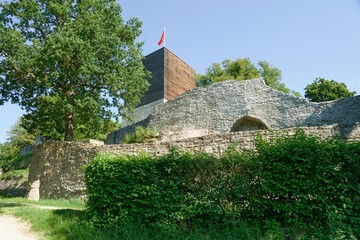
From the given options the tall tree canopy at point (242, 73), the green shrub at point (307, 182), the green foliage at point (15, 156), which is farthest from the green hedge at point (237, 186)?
the tall tree canopy at point (242, 73)

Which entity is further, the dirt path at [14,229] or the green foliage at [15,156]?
the green foliage at [15,156]

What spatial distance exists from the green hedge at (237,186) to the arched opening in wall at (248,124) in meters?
10.1

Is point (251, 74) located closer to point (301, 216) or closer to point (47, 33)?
point (47, 33)

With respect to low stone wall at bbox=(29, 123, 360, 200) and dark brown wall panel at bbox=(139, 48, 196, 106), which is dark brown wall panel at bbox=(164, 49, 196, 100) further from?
low stone wall at bbox=(29, 123, 360, 200)

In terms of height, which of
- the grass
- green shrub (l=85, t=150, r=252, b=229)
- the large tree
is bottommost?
the grass

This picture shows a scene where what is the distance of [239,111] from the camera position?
16.1 m

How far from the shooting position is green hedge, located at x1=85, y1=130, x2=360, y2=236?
203 inches

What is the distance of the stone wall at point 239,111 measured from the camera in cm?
1371

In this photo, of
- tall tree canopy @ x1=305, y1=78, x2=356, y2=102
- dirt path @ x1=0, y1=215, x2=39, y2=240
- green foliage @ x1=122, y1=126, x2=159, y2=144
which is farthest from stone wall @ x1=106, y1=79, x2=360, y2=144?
tall tree canopy @ x1=305, y1=78, x2=356, y2=102

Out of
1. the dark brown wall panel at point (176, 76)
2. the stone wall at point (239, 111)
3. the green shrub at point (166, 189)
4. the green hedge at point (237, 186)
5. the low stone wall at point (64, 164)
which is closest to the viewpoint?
the green hedge at point (237, 186)

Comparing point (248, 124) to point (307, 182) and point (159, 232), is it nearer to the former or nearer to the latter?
point (307, 182)

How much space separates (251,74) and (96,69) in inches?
819

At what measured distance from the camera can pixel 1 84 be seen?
13.7 meters

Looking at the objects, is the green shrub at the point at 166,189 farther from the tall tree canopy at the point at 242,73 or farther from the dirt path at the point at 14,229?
the tall tree canopy at the point at 242,73
